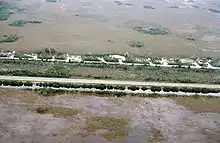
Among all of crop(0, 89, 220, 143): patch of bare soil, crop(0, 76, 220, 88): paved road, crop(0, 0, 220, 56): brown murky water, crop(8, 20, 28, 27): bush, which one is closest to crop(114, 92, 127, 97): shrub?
crop(0, 89, 220, 143): patch of bare soil

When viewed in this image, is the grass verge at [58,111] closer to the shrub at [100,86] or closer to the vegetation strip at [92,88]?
the vegetation strip at [92,88]

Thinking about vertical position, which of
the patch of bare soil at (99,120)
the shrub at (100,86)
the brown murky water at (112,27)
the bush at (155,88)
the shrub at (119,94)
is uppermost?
the brown murky water at (112,27)

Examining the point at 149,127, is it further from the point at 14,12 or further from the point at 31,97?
the point at 14,12

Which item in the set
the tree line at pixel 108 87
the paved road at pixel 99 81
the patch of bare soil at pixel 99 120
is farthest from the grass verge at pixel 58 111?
the paved road at pixel 99 81

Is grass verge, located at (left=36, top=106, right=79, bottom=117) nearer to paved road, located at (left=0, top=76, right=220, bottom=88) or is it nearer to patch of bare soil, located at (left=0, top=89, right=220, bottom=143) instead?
patch of bare soil, located at (left=0, top=89, right=220, bottom=143)

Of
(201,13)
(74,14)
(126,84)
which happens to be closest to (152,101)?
(126,84)

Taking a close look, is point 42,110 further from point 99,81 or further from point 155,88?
point 155,88

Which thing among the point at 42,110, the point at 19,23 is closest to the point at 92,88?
the point at 42,110
